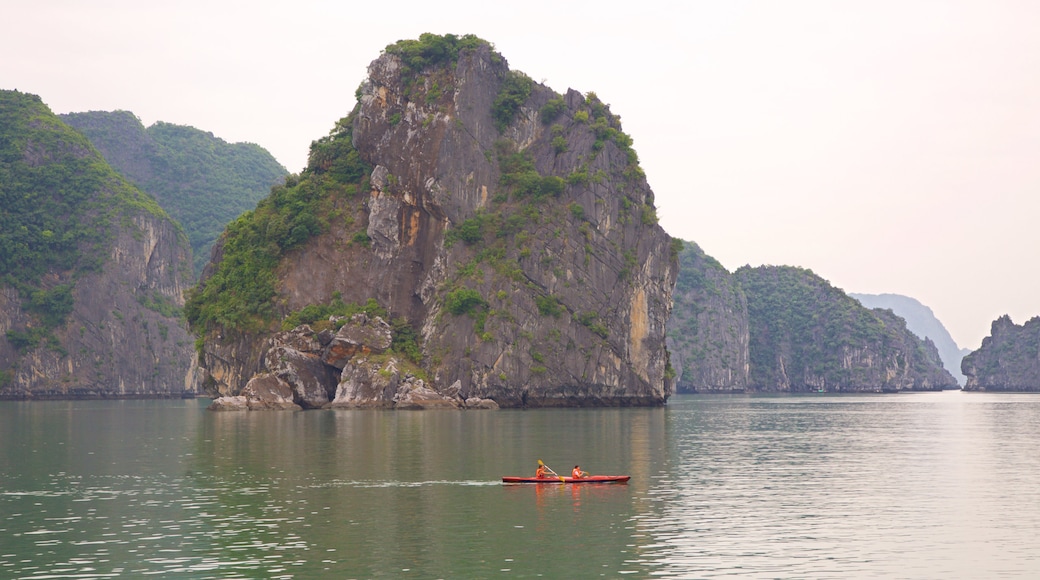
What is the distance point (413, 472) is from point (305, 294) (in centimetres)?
8069

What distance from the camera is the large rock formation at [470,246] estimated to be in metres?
124

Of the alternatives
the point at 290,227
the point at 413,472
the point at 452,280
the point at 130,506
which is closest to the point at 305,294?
the point at 290,227

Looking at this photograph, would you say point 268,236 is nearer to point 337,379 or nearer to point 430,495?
point 337,379

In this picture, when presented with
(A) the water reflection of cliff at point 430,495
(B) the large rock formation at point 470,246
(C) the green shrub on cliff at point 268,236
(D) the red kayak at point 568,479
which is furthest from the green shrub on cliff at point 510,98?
(D) the red kayak at point 568,479

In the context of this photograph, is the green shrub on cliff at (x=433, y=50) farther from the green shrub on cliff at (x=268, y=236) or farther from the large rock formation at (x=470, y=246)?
the green shrub on cliff at (x=268, y=236)

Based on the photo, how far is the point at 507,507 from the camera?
1533 inches

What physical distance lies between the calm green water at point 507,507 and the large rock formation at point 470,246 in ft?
161

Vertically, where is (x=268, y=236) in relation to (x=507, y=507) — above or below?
above

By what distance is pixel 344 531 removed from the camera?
109 feet

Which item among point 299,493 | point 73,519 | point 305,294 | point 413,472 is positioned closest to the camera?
point 73,519

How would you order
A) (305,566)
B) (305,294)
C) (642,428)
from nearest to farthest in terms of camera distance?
(305,566) < (642,428) < (305,294)


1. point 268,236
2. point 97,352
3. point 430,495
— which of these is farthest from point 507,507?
point 97,352

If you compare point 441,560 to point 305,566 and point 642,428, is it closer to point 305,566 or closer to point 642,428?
point 305,566

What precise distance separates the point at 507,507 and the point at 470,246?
9063 centimetres
